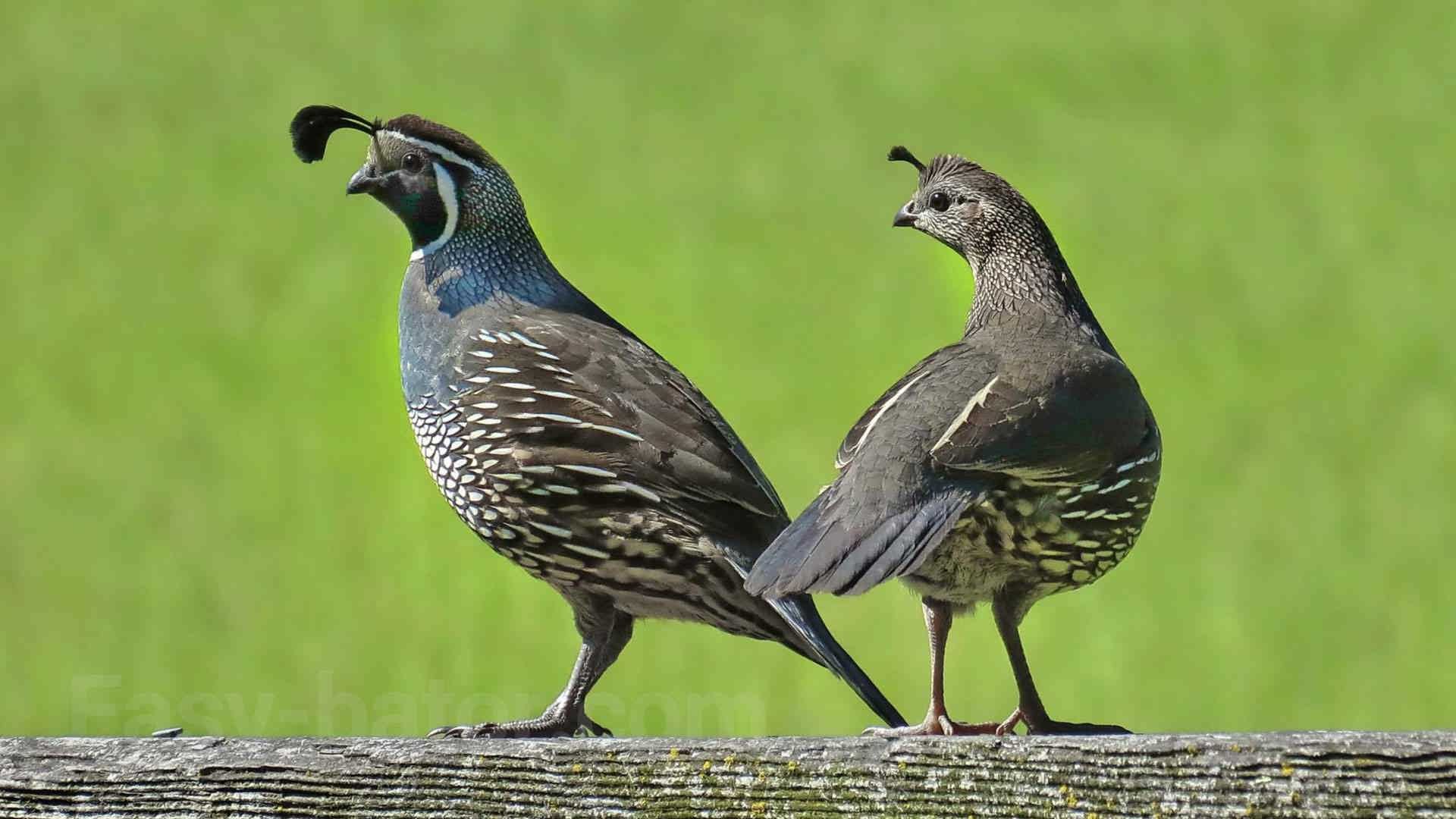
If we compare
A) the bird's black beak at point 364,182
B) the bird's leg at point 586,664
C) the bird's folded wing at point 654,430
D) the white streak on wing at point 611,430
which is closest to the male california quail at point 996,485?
the bird's folded wing at point 654,430

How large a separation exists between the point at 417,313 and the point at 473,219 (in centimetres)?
26

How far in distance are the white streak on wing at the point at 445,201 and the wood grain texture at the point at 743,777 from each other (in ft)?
7.83

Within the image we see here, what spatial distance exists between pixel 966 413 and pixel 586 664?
1.29 meters

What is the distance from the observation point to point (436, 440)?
385cm

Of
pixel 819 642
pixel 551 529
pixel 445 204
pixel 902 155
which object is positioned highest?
pixel 445 204

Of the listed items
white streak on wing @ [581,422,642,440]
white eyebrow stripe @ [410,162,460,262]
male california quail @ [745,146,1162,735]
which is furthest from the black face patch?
male california quail @ [745,146,1162,735]

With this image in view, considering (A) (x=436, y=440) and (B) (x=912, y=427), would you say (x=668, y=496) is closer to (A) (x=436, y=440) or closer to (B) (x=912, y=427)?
(A) (x=436, y=440)

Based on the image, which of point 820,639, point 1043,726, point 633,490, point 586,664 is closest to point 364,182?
point 633,490

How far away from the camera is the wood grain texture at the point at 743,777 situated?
1.62 metres

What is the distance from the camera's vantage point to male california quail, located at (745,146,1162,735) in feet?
8.95

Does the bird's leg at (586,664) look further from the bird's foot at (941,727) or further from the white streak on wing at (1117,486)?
the white streak on wing at (1117,486)

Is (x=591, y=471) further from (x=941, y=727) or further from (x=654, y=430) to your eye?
(x=941, y=727)

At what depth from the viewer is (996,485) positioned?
294 cm

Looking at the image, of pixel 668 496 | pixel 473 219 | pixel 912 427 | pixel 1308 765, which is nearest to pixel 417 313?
pixel 473 219
